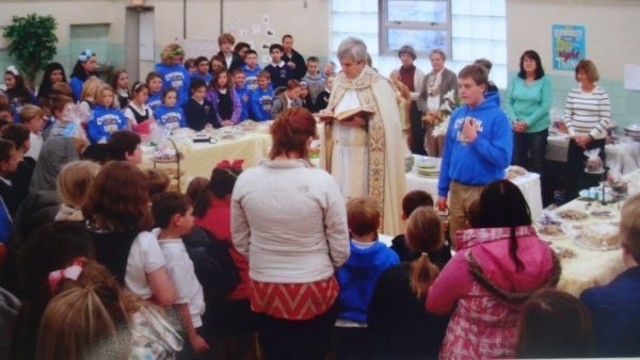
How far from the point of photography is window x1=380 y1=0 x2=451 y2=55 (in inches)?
294

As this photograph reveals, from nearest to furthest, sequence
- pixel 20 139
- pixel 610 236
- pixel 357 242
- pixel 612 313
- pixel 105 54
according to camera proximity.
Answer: pixel 612 313
pixel 357 242
pixel 610 236
pixel 20 139
pixel 105 54

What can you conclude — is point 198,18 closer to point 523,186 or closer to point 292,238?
point 523,186

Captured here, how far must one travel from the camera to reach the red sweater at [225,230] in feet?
8.29

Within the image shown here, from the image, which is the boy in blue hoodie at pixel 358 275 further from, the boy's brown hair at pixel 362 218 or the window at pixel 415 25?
the window at pixel 415 25

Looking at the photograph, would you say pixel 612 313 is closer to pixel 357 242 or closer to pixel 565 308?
pixel 565 308

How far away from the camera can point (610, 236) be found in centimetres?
303

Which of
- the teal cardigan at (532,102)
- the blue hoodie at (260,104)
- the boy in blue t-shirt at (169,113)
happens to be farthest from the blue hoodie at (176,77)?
the teal cardigan at (532,102)

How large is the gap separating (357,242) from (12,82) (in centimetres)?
424

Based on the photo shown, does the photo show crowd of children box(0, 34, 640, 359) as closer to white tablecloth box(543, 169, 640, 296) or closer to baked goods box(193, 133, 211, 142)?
white tablecloth box(543, 169, 640, 296)

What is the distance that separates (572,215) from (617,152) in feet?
5.76

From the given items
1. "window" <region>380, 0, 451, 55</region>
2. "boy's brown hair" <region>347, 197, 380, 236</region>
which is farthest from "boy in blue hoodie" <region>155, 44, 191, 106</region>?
"boy's brown hair" <region>347, 197, 380, 236</region>

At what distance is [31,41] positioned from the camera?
295 inches

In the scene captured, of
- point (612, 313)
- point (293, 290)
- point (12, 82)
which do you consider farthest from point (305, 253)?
point (12, 82)

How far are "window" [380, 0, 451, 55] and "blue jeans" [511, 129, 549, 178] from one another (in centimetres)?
201
